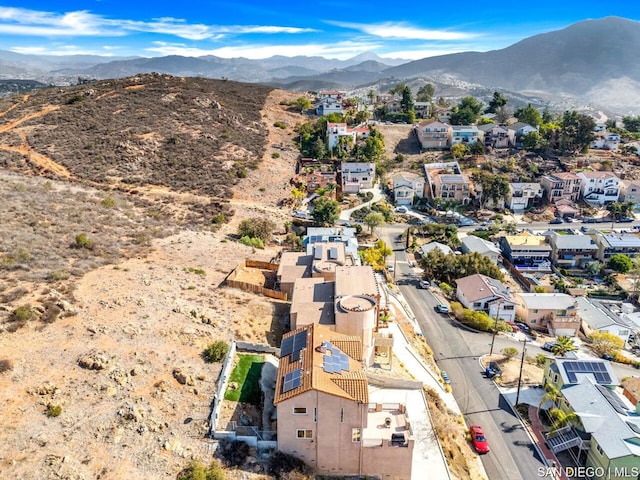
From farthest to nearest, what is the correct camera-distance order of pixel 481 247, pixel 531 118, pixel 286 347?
1. pixel 531 118
2. pixel 481 247
3. pixel 286 347

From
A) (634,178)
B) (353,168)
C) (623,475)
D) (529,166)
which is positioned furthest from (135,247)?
(634,178)

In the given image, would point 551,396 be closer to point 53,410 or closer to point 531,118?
point 53,410

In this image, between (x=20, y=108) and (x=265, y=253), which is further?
(x=20, y=108)

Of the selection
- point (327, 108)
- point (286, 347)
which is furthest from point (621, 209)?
point (286, 347)

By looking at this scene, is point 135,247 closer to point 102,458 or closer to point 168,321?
point 168,321

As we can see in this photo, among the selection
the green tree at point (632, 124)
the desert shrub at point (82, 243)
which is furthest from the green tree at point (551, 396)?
the green tree at point (632, 124)

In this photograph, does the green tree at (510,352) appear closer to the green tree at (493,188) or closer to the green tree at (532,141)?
the green tree at (493,188)
